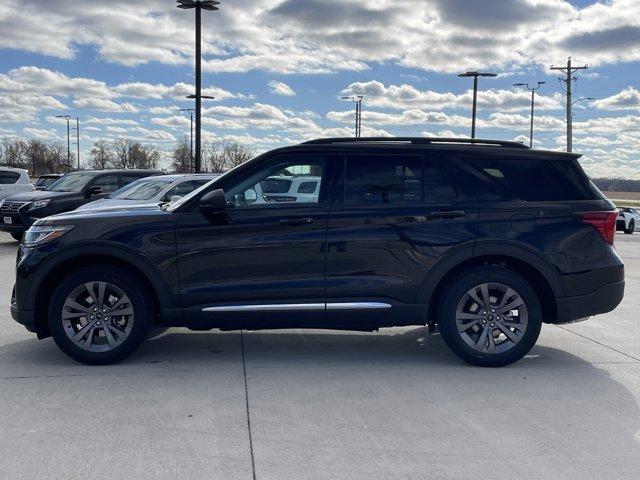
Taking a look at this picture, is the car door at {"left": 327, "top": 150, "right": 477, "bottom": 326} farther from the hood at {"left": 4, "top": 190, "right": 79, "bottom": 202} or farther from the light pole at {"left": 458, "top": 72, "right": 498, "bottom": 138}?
the light pole at {"left": 458, "top": 72, "right": 498, "bottom": 138}

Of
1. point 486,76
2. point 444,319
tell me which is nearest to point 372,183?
point 444,319

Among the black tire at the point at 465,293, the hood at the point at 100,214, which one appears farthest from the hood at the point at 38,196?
the black tire at the point at 465,293

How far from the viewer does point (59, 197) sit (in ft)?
49.4

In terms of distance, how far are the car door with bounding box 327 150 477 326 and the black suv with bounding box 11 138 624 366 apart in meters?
0.01

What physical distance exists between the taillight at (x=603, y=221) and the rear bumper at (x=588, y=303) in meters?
0.42

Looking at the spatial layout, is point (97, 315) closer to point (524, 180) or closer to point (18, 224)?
point (524, 180)

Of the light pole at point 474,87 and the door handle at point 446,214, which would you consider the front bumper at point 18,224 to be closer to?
the door handle at point 446,214

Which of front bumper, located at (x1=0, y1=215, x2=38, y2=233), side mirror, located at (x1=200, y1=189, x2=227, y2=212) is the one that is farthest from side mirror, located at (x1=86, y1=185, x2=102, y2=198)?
side mirror, located at (x1=200, y1=189, x2=227, y2=212)

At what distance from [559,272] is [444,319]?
103cm

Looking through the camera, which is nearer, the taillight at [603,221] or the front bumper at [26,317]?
the front bumper at [26,317]

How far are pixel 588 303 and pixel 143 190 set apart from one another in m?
9.38

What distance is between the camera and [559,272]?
5.58m

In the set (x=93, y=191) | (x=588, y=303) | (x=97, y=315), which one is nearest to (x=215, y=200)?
(x=97, y=315)

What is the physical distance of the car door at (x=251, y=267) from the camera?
5449 millimetres
